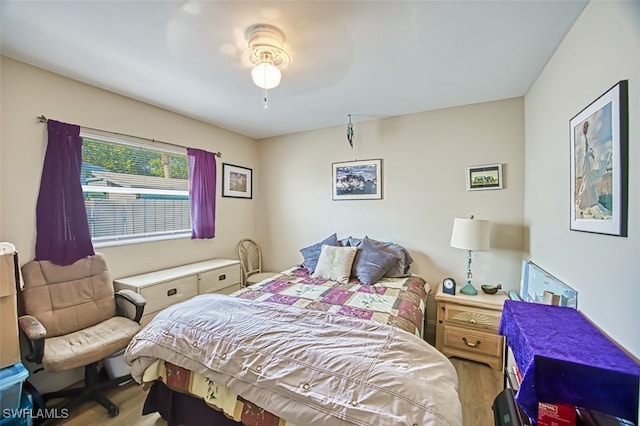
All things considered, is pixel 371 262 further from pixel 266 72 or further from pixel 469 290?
pixel 266 72

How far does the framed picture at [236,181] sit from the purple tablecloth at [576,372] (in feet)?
11.0

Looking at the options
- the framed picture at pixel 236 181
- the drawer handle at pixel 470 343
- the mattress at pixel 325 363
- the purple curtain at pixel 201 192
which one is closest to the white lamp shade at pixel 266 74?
the mattress at pixel 325 363

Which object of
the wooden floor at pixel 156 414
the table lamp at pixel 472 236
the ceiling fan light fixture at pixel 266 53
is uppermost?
the ceiling fan light fixture at pixel 266 53

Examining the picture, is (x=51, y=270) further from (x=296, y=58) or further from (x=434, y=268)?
(x=434, y=268)

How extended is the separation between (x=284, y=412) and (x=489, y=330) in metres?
2.05

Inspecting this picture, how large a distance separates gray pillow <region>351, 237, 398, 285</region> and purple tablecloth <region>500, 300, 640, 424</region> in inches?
61.9

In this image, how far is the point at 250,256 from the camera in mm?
3912

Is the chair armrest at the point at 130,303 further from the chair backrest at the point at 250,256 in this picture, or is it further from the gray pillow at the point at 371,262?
the gray pillow at the point at 371,262

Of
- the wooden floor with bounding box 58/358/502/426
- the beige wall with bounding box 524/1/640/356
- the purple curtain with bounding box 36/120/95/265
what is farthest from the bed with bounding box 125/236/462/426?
the purple curtain with bounding box 36/120/95/265

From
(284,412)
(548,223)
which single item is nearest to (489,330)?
(548,223)

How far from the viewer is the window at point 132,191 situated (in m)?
2.38

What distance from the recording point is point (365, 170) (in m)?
3.30

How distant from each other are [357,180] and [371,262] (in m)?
1.10

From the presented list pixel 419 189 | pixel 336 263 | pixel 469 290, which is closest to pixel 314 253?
pixel 336 263
